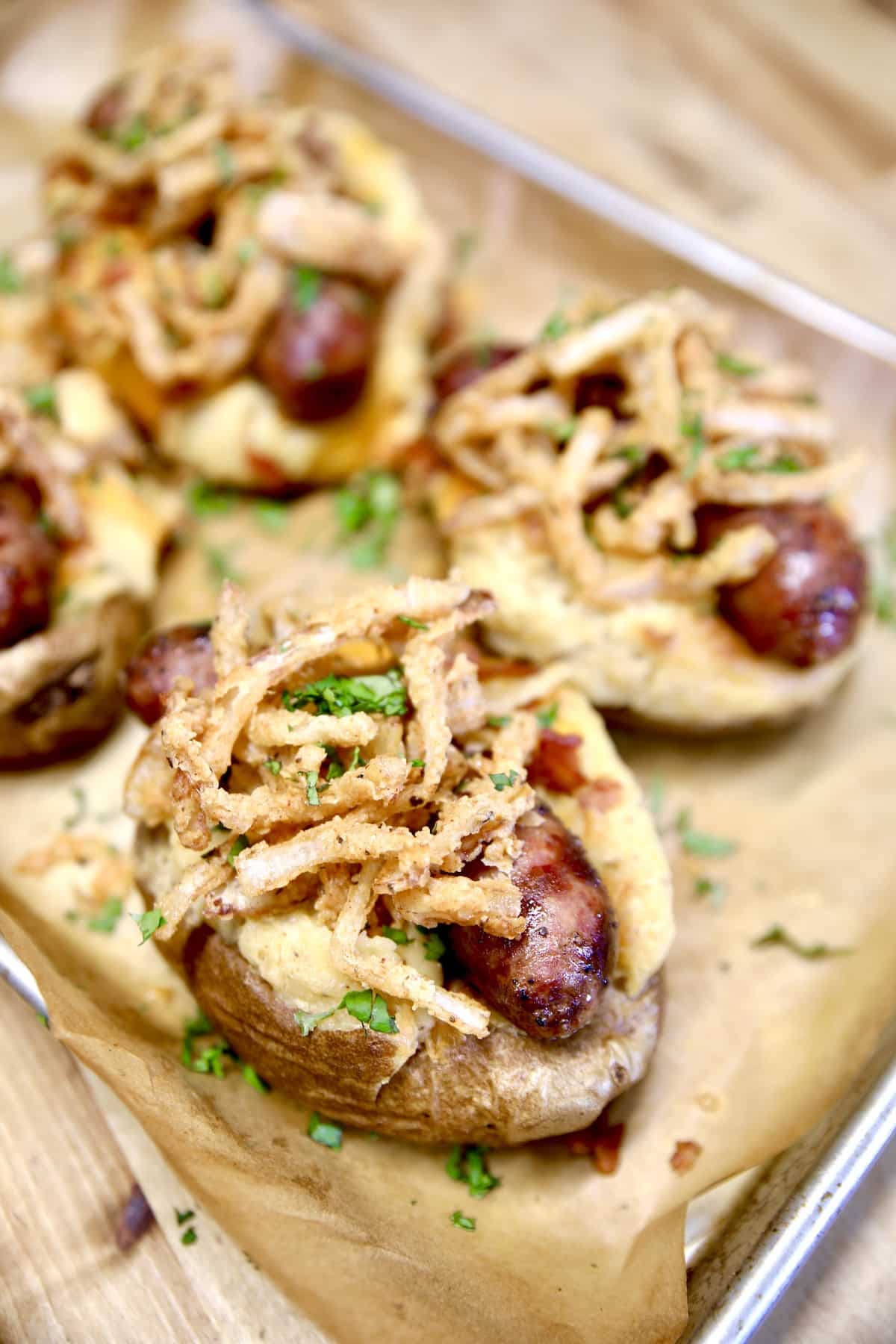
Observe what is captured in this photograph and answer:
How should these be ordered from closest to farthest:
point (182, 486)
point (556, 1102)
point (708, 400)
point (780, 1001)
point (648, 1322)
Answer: point (648, 1322), point (556, 1102), point (780, 1001), point (708, 400), point (182, 486)

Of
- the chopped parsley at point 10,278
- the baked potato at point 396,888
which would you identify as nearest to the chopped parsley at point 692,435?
the baked potato at point 396,888


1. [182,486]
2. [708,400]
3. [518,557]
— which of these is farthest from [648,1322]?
[182,486]

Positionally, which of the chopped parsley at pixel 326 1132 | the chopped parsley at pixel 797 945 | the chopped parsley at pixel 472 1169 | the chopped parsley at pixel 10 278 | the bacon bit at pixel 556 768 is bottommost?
the chopped parsley at pixel 472 1169

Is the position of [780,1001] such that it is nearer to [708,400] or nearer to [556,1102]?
[556,1102]

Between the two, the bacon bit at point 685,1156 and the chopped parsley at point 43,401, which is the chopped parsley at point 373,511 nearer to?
the chopped parsley at point 43,401

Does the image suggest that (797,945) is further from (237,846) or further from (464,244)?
(464,244)

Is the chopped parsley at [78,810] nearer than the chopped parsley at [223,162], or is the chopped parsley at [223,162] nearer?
the chopped parsley at [78,810]

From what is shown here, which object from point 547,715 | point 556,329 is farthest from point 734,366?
point 547,715
